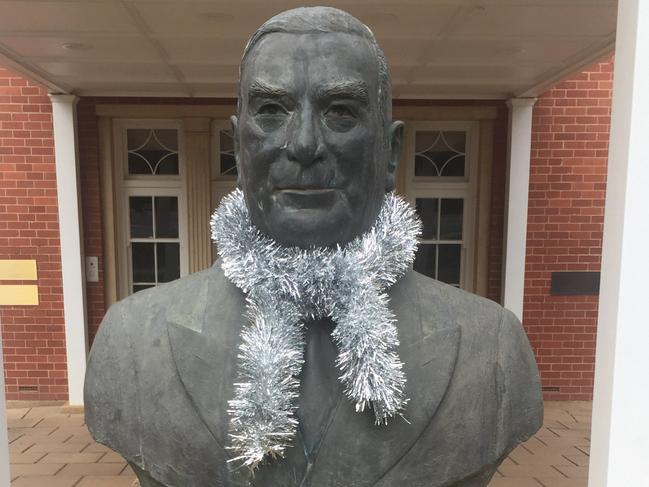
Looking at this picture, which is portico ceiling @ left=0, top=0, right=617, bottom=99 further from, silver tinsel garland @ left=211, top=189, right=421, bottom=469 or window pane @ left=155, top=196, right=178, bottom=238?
silver tinsel garland @ left=211, top=189, right=421, bottom=469

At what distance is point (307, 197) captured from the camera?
3.97 ft

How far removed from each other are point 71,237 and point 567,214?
5.09 metres

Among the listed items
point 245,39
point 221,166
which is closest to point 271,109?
point 245,39

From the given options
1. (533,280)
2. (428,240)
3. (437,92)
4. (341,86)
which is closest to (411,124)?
(437,92)

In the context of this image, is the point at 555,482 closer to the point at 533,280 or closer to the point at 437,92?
the point at 533,280

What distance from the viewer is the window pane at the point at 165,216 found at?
6336 mm

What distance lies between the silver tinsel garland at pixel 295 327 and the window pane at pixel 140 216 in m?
5.39

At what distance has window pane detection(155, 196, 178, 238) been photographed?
20.8 ft

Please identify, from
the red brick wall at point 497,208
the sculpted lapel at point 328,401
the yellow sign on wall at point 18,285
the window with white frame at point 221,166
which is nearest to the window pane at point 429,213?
the red brick wall at point 497,208

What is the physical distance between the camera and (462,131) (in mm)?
6320

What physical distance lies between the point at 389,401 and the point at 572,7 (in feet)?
10.00

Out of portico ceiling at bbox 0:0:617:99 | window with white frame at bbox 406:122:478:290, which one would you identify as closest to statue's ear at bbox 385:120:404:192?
portico ceiling at bbox 0:0:617:99

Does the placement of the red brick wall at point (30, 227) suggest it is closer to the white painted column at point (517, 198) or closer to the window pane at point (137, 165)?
the window pane at point (137, 165)

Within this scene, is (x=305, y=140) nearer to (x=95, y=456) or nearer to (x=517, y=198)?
(x=95, y=456)
